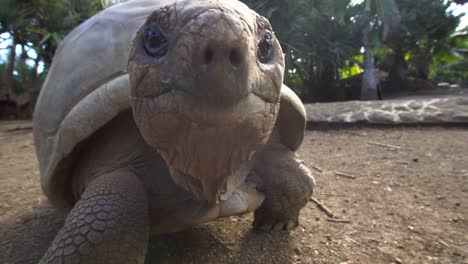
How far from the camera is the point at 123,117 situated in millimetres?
1462

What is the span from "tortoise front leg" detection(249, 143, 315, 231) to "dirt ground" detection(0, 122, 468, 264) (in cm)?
9

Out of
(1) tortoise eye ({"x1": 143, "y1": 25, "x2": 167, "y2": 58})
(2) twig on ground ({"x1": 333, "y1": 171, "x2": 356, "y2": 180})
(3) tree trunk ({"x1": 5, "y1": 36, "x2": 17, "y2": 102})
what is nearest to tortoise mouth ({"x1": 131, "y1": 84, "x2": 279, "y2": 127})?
(1) tortoise eye ({"x1": 143, "y1": 25, "x2": 167, "y2": 58})

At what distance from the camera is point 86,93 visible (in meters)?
1.53

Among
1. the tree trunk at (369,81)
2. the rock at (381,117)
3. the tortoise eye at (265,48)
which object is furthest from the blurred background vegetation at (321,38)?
the tortoise eye at (265,48)

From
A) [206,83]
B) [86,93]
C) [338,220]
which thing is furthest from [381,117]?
[206,83]

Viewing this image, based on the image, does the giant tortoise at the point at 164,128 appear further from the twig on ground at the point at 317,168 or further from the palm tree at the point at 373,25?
the palm tree at the point at 373,25

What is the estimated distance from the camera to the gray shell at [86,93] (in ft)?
4.50

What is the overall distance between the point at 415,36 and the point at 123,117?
13952 millimetres

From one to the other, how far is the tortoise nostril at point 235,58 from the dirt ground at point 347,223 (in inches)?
41.3

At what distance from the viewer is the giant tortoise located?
77 cm

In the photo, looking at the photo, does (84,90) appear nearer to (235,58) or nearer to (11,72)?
(235,58)

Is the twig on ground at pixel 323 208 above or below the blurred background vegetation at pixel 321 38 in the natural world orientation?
below

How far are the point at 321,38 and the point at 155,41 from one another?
452 inches

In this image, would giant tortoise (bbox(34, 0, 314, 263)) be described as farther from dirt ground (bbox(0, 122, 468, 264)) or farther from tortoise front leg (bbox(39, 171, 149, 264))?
dirt ground (bbox(0, 122, 468, 264))
